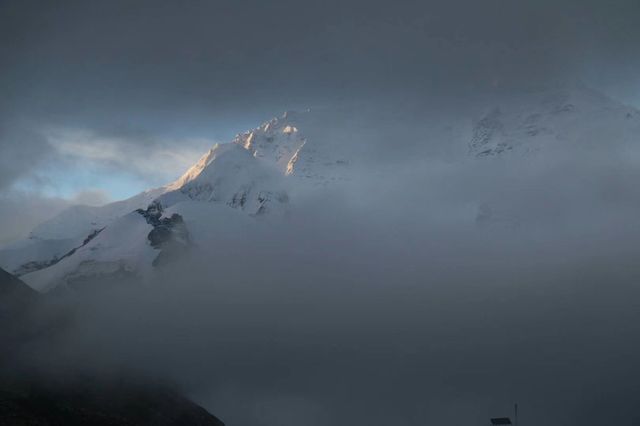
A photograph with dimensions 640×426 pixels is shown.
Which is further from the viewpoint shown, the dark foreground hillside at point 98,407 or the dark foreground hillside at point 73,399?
the dark foreground hillside at point 73,399

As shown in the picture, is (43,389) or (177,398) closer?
(43,389)

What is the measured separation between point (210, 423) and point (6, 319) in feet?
226

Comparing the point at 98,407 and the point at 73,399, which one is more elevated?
the point at 98,407

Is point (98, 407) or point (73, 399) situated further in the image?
point (98, 407)

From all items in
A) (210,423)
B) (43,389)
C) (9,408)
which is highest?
(210,423)

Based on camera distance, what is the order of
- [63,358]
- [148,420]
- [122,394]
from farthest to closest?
[63,358] < [122,394] < [148,420]

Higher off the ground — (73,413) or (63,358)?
(63,358)

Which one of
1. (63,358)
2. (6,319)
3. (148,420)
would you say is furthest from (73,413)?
(6,319)

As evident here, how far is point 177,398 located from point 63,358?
3564 centimetres

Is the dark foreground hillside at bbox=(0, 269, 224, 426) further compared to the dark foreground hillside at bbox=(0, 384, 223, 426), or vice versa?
the dark foreground hillside at bbox=(0, 269, 224, 426)

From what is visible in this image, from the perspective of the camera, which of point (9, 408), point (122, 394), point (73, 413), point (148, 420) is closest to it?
point (9, 408)

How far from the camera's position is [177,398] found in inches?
7692

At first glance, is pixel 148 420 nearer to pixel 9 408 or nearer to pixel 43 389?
pixel 43 389

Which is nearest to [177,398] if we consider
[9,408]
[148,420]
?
[148,420]
